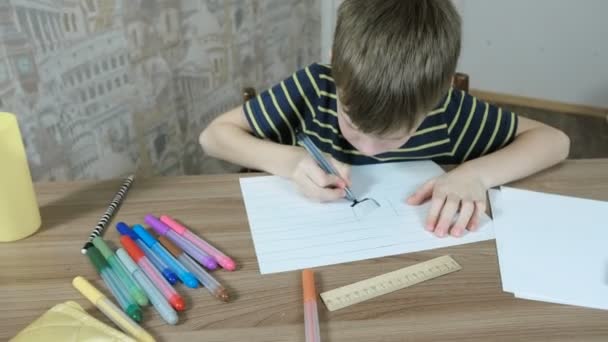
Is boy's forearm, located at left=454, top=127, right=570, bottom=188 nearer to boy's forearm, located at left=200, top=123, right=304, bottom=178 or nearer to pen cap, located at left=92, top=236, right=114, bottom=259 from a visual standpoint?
boy's forearm, located at left=200, top=123, right=304, bottom=178

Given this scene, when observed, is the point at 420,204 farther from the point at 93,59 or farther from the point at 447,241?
the point at 93,59

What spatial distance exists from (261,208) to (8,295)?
322mm

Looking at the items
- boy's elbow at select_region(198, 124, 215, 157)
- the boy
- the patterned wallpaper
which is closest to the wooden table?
the boy

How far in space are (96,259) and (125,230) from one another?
0.06 m

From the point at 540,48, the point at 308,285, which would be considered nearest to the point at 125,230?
the point at 308,285

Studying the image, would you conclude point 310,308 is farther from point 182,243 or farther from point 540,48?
point 540,48

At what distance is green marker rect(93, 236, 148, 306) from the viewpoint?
0.57 meters

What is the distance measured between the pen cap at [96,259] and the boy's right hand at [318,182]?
29 cm

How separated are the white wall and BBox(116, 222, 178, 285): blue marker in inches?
83.9

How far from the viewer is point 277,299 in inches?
23.2

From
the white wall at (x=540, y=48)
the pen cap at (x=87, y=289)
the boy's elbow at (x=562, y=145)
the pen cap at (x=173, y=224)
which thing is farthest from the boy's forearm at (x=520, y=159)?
the white wall at (x=540, y=48)

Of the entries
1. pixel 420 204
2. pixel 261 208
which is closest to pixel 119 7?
pixel 261 208

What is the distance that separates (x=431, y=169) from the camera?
2.85 ft

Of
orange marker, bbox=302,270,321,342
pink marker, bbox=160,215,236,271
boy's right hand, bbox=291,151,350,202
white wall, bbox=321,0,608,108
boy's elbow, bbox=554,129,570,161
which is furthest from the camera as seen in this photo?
white wall, bbox=321,0,608,108
